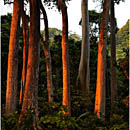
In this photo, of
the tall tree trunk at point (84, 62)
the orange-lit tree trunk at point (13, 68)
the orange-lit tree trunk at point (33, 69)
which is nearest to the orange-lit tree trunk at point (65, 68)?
the orange-lit tree trunk at point (33, 69)

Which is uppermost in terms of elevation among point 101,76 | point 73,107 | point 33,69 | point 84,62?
point 84,62

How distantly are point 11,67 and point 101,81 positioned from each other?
332 cm

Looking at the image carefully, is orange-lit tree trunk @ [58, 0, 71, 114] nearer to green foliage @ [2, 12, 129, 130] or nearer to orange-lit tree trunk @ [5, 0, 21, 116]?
green foliage @ [2, 12, 129, 130]

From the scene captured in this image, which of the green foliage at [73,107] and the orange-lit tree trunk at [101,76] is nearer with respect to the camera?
the green foliage at [73,107]

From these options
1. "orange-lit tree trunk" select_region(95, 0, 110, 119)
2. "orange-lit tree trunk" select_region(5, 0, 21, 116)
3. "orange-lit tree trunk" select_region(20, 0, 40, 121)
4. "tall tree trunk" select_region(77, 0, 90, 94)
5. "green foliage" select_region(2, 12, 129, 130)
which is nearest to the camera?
"green foliage" select_region(2, 12, 129, 130)

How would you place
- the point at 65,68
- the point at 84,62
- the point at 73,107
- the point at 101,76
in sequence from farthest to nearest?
the point at 84,62, the point at 73,107, the point at 101,76, the point at 65,68

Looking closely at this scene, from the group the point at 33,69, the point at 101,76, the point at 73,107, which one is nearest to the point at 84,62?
the point at 73,107

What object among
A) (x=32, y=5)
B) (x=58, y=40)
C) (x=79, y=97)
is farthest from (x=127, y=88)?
(x=58, y=40)

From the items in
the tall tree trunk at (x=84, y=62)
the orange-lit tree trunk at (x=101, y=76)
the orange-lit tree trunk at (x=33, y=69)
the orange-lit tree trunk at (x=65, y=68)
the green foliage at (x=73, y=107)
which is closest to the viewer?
the green foliage at (x=73, y=107)

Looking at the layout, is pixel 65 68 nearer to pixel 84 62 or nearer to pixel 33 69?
pixel 33 69

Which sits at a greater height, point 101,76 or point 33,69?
point 33,69

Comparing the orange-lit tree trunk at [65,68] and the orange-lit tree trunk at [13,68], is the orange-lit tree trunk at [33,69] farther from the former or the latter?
the orange-lit tree trunk at [65,68]

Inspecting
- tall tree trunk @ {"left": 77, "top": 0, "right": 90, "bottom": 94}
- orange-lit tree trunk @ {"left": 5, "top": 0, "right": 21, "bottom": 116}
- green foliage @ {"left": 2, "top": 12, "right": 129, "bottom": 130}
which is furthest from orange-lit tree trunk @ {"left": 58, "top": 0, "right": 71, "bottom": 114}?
tall tree trunk @ {"left": 77, "top": 0, "right": 90, "bottom": 94}

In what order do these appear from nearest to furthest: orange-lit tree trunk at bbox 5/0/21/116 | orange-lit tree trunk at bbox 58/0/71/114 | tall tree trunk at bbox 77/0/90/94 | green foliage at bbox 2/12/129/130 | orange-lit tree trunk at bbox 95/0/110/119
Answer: green foliage at bbox 2/12/129/130, orange-lit tree trunk at bbox 5/0/21/116, orange-lit tree trunk at bbox 58/0/71/114, orange-lit tree trunk at bbox 95/0/110/119, tall tree trunk at bbox 77/0/90/94
